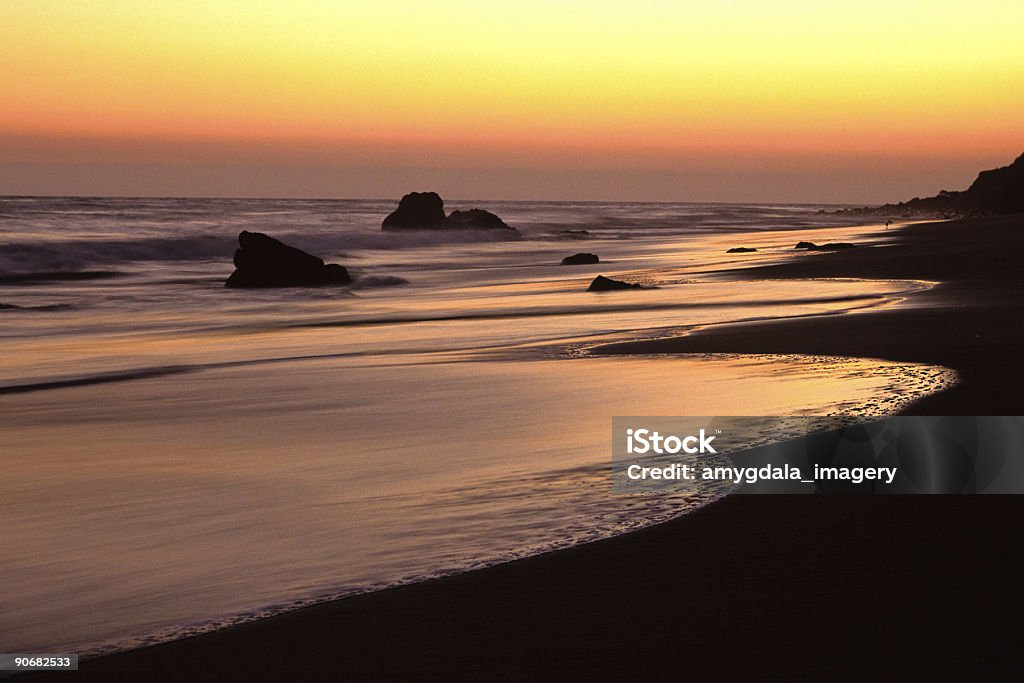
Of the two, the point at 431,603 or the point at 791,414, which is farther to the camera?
the point at 791,414

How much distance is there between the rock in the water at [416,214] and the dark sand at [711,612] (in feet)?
227

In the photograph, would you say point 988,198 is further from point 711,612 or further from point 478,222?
point 711,612

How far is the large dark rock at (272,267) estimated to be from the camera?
26.8m

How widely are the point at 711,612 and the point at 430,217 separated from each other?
2922 inches

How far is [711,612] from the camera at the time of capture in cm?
442

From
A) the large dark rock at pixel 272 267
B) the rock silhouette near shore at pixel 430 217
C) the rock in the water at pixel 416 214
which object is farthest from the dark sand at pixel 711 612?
the rock silhouette near shore at pixel 430 217

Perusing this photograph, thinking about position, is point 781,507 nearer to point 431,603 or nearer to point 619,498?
point 619,498

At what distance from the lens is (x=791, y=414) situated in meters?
8.30

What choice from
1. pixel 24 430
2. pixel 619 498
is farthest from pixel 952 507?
pixel 24 430

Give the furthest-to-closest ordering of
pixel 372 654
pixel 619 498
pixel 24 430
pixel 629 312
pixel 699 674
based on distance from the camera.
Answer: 1. pixel 629 312
2. pixel 24 430
3. pixel 619 498
4. pixel 372 654
5. pixel 699 674

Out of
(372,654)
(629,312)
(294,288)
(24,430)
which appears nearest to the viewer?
(372,654)

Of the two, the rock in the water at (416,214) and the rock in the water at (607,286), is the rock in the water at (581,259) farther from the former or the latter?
the rock in the water at (416,214)

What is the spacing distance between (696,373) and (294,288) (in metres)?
17.0

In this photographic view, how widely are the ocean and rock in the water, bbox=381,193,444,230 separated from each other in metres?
54.7
